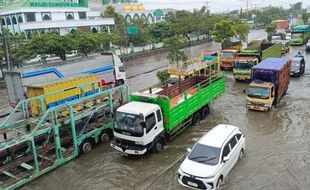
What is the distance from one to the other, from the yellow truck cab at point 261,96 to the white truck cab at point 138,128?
24.5 feet

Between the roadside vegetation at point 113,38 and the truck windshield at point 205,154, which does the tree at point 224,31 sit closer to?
the roadside vegetation at point 113,38

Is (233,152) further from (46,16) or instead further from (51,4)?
(51,4)

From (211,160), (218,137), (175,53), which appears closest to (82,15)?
(175,53)

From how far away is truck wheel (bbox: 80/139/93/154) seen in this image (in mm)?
13473

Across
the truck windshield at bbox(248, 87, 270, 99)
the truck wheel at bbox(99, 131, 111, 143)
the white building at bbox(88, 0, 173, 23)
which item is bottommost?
the truck wheel at bbox(99, 131, 111, 143)

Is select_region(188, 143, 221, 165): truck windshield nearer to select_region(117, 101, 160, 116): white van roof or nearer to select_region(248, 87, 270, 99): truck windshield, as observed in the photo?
select_region(117, 101, 160, 116): white van roof

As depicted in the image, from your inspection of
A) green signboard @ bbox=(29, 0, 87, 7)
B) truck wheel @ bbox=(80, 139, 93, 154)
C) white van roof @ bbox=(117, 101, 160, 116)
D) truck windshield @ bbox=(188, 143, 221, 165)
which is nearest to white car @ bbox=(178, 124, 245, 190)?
truck windshield @ bbox=(188, 143, 221, 165)

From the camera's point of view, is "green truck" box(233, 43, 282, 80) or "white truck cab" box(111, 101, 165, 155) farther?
"green truck" box(233, 43, 282, 80)

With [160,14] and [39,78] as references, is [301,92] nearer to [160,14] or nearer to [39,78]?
[39,78]

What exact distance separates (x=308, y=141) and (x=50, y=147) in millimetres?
11555

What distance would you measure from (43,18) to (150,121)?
4917 cm

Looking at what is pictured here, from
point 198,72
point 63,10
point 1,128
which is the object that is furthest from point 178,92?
point 63,10

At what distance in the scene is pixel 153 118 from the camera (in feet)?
40.7

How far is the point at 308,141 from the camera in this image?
45.2 feet
